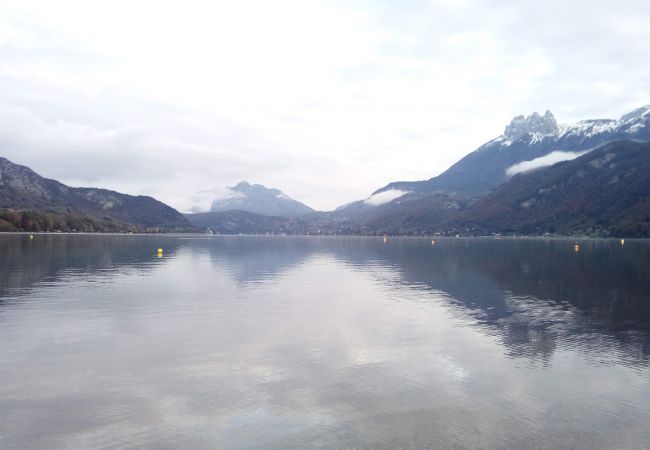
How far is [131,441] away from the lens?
63.1ft

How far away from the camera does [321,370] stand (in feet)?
95.6

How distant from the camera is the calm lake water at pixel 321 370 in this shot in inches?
798

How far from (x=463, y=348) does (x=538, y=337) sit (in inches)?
296

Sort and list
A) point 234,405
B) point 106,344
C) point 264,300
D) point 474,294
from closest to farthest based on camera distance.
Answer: point 234,405
point 106,344
point 264,300
point 474,294

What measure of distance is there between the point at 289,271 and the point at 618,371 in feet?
231

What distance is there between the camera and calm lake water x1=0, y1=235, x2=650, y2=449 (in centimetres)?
2027

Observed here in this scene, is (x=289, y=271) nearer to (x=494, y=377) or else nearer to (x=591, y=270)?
(x=591, y=270)

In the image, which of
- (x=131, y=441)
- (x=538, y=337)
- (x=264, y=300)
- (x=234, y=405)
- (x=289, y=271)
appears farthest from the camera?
(x=289, y=271)

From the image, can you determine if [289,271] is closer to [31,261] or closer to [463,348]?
[31,261]

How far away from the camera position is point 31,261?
3787 inches

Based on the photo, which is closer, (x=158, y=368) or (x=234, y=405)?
(x=234, y=405)

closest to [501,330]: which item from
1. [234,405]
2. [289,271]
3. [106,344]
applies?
[234,405]

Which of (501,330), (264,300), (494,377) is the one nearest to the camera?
(494,377)

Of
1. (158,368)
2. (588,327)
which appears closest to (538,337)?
(588,327)
